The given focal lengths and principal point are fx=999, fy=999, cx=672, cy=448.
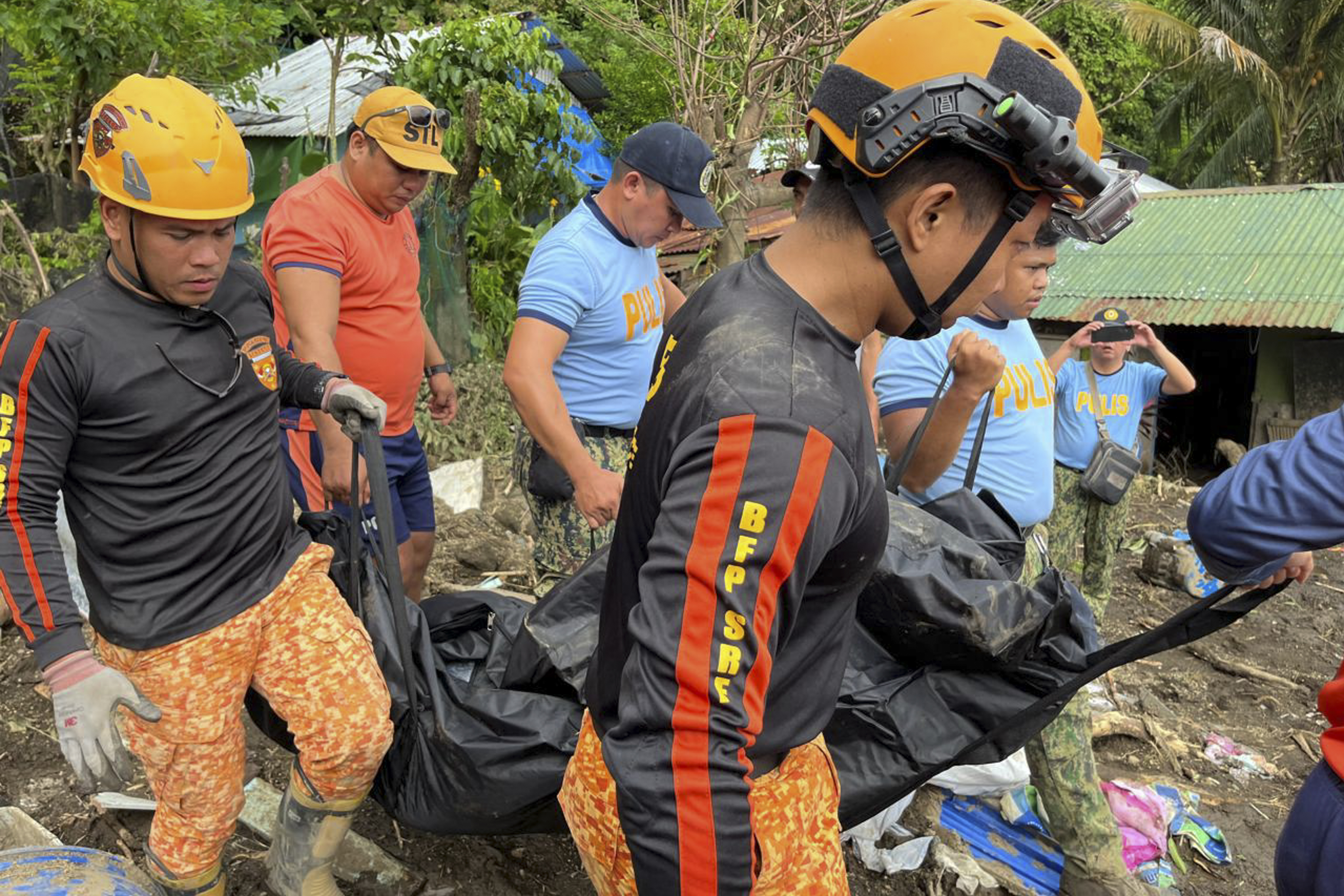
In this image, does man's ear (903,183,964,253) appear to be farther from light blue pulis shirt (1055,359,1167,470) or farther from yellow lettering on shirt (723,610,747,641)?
light blue pulis shirt (1055,359,1167,470)

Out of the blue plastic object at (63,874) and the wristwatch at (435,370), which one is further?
the wristwatch at (435,370)

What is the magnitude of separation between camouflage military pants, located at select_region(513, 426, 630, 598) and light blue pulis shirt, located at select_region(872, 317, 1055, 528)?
1.06 meters

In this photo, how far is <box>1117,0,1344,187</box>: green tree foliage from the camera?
17.2m

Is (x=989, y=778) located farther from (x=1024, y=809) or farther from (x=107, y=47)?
(x=107, y=47)

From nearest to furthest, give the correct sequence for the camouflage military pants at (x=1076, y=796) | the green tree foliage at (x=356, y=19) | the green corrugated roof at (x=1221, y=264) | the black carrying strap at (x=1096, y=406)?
the camouflage military pants at (x=1076, y=796)
the black carrying strap at (x=1096, y=406)
the green tree foliage at (x=356, y=19)
the green corrugated roof at (x=1221, y=264)

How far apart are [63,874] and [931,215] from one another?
7.44 ft

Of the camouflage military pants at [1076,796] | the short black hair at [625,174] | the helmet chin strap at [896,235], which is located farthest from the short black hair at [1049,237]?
the helmet chin strap at [896,235]

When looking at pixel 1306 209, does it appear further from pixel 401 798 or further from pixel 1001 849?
pixel 401 798

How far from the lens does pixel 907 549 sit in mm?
2371

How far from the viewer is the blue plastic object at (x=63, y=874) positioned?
215cm

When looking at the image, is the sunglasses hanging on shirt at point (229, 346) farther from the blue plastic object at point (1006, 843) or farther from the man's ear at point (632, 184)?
the blue plastic object at point (1006, 843)

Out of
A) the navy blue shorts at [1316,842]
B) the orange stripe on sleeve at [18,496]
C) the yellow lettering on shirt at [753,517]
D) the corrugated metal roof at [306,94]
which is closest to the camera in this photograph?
the yellow lettering on shirt at [753,517]

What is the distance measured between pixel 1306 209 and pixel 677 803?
14137mm

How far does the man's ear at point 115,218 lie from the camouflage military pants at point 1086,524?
169 inches
